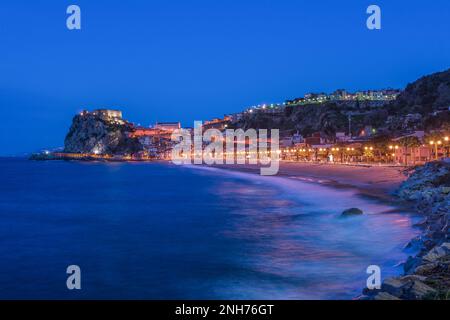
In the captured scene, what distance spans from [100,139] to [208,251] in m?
183

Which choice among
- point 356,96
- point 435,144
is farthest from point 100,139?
point 435,144

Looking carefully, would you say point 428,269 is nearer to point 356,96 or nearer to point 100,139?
point 356,96

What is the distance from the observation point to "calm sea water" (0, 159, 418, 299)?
12.0m

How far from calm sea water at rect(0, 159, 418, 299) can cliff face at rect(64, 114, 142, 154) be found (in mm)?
165330

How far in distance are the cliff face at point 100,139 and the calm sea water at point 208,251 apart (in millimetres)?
165330

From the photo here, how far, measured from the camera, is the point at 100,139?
631 ft

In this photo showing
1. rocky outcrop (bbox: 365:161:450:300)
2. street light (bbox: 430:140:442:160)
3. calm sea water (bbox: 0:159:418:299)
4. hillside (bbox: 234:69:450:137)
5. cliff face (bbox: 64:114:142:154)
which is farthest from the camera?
cliff face (bbox: 64:114:142:154)

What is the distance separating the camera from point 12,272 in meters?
14.5

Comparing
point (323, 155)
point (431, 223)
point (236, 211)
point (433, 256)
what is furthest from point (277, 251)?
point (323, 155)

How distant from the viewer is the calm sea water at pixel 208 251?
39.4ft

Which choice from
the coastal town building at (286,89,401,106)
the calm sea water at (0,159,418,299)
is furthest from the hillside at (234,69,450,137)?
the calm sea water at (0,159,418,299)

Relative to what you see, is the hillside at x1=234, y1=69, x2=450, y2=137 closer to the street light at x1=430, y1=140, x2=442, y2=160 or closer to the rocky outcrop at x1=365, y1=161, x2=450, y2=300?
the street light at x1=430, y1=140, x2=442, y2=160

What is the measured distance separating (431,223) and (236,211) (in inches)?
558

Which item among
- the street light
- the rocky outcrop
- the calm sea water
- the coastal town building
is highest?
the coastal town building
